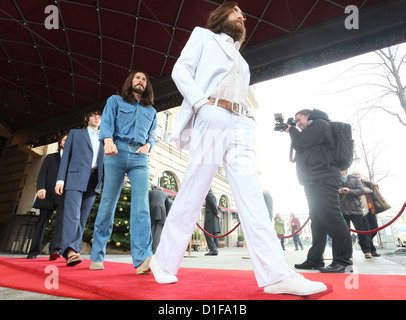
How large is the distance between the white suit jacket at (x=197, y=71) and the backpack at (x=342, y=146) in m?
2.02

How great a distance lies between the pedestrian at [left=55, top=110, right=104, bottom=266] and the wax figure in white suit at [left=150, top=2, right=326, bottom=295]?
5.94 feet

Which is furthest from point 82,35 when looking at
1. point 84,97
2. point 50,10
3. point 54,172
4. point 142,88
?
point 142,88

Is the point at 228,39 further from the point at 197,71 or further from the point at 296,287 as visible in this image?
the point at 296,287

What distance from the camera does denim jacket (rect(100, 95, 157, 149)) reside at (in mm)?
2424

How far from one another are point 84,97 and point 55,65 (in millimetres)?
1229

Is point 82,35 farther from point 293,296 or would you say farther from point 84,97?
point 293,296

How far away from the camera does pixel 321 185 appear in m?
2.99

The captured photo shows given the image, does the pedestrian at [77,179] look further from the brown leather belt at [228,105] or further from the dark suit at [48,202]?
the brown leather belt at [228,105]

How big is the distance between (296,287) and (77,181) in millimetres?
2753

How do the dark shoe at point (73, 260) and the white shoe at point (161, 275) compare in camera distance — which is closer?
the white shoe at point (161, 275)

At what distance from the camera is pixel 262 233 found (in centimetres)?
140

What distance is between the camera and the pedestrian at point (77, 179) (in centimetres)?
298
